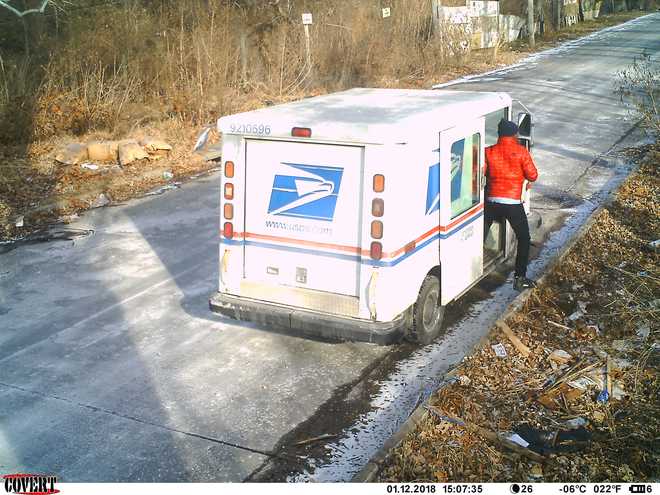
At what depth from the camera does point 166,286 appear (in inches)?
350

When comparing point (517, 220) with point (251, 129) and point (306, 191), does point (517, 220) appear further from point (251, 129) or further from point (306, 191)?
point (251, 129)

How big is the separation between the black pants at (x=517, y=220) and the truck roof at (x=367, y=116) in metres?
1.05

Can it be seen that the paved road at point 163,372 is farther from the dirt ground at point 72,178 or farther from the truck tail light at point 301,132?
the truck tail light at point 301,132

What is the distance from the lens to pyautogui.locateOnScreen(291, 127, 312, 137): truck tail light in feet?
20.8

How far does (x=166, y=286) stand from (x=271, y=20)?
15.1 m

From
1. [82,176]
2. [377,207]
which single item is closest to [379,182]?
[377,207]

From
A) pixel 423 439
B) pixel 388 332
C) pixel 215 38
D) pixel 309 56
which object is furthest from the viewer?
pixel 309 56

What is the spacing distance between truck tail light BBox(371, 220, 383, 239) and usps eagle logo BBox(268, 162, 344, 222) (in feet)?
1.29

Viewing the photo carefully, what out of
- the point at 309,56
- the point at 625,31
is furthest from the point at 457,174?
the point at 625,31

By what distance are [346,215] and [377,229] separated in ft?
1.02

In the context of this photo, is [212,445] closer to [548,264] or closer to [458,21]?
[548,264]

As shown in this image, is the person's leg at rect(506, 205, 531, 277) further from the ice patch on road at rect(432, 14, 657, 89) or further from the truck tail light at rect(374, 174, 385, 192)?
the ice patch on road at rect(432, 14, 657, 89)

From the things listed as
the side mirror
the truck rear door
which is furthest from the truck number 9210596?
the side mirror

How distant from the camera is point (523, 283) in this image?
26.8 feet
